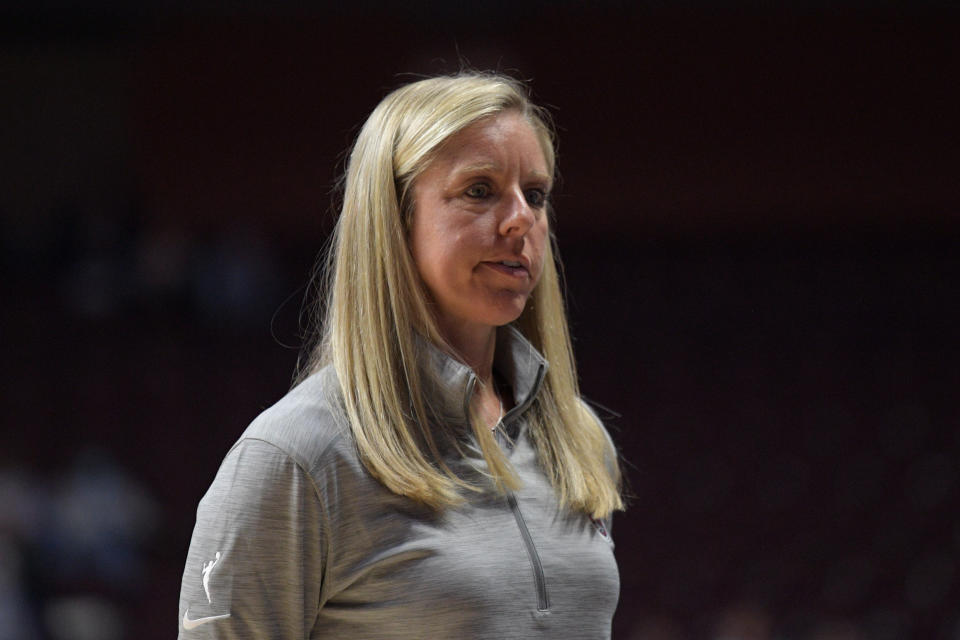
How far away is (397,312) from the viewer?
0.81 metres

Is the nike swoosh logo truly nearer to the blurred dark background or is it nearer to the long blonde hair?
the long blonde hair

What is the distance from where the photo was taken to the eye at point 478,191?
31.7 inches

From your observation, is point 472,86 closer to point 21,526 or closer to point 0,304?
point 21,526

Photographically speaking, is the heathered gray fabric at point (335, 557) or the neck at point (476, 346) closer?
the heathered gray fabric at point (335, 557)

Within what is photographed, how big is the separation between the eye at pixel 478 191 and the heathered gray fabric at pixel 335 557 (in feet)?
0.55

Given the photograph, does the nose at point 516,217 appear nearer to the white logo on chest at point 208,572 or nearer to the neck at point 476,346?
the neck at point 476,346

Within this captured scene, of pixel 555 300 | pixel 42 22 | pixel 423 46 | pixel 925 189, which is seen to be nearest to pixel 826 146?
pixel 925 189

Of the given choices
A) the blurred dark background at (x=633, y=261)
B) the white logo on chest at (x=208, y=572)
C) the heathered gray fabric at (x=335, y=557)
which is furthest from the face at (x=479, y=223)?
the blurred dark background at (x=633, y=261)

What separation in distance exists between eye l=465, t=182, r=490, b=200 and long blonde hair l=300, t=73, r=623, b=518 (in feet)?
0.12

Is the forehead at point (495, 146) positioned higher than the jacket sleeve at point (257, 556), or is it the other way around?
the forehead at point (495, 146)

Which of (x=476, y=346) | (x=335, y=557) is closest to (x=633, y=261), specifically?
(x=476, y=346)

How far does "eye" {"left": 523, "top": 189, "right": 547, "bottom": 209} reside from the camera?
844 mm

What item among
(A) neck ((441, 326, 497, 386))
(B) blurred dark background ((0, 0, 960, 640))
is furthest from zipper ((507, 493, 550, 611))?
(B) blurred dark background ((0, 0, 960, 640))

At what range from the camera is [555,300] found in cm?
96
